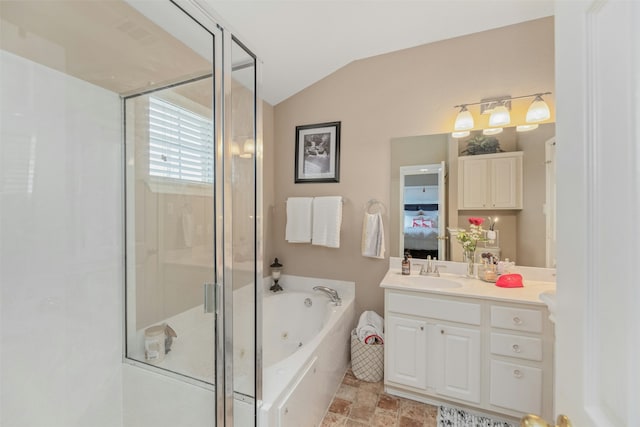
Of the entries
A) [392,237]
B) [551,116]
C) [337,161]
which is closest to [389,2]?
[337,161]

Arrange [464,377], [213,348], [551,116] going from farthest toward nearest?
[551,116], [464,377], [213,348]

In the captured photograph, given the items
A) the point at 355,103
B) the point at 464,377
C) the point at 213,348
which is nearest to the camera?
the point at 213,348

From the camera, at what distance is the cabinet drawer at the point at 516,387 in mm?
1507

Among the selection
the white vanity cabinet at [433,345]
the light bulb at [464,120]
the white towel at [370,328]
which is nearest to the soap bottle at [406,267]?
the white vanity cabinet at [433,345]

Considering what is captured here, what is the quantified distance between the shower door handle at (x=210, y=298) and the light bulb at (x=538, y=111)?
229 centimetres

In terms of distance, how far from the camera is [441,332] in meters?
1.70

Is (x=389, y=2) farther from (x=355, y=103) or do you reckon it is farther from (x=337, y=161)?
(x=337, y=161)

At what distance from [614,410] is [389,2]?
6.86 ft

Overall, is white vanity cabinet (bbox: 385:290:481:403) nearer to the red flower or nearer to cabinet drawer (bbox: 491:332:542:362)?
cabinet drawer (bbox: 491:332:542:362)

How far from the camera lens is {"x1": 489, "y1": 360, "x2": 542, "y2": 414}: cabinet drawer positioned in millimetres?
1507

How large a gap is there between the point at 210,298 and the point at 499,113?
2232 mm

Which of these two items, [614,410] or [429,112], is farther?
[429,112]

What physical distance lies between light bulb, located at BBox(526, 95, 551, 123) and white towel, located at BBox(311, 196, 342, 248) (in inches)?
58.2

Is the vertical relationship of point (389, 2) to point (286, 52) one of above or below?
above
